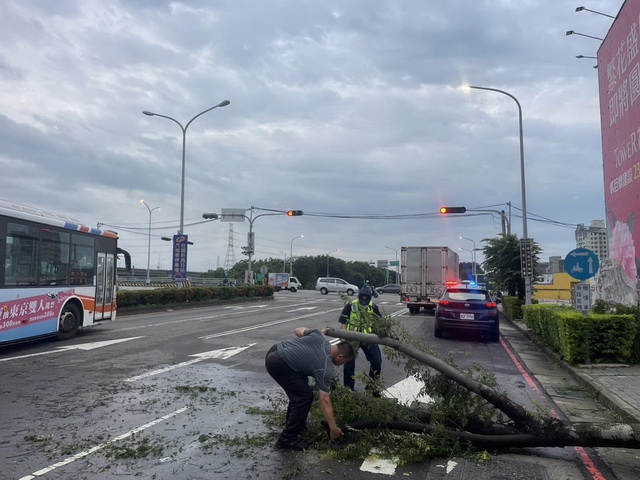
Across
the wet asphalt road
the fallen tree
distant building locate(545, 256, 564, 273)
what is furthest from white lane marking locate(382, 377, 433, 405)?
distant building locate(545, 256, 564, 273)

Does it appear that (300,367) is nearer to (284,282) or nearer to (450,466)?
(450,466)

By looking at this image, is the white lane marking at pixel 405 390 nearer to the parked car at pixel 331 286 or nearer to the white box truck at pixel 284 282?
the parked car at pixel 331 286

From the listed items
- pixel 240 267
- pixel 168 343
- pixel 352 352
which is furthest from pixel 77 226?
pixel 240 267

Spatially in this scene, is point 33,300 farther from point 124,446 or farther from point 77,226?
point 124,446

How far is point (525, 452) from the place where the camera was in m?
5.00

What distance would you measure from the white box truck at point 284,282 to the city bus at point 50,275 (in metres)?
46.7

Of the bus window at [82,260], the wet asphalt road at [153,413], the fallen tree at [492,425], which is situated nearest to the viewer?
the wet asphalt road at [153,413]

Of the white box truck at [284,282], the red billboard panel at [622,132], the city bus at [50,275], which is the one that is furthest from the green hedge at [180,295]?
the white box truck at [284,282]

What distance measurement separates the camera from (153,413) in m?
6.16

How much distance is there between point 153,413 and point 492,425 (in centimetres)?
393

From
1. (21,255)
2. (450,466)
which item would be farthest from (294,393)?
(21,255)

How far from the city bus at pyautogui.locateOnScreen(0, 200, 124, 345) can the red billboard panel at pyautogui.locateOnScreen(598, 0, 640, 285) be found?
14360 mm

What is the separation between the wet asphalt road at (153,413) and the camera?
4.49 meters

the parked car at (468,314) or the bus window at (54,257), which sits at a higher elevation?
the bus window at (54,257)
